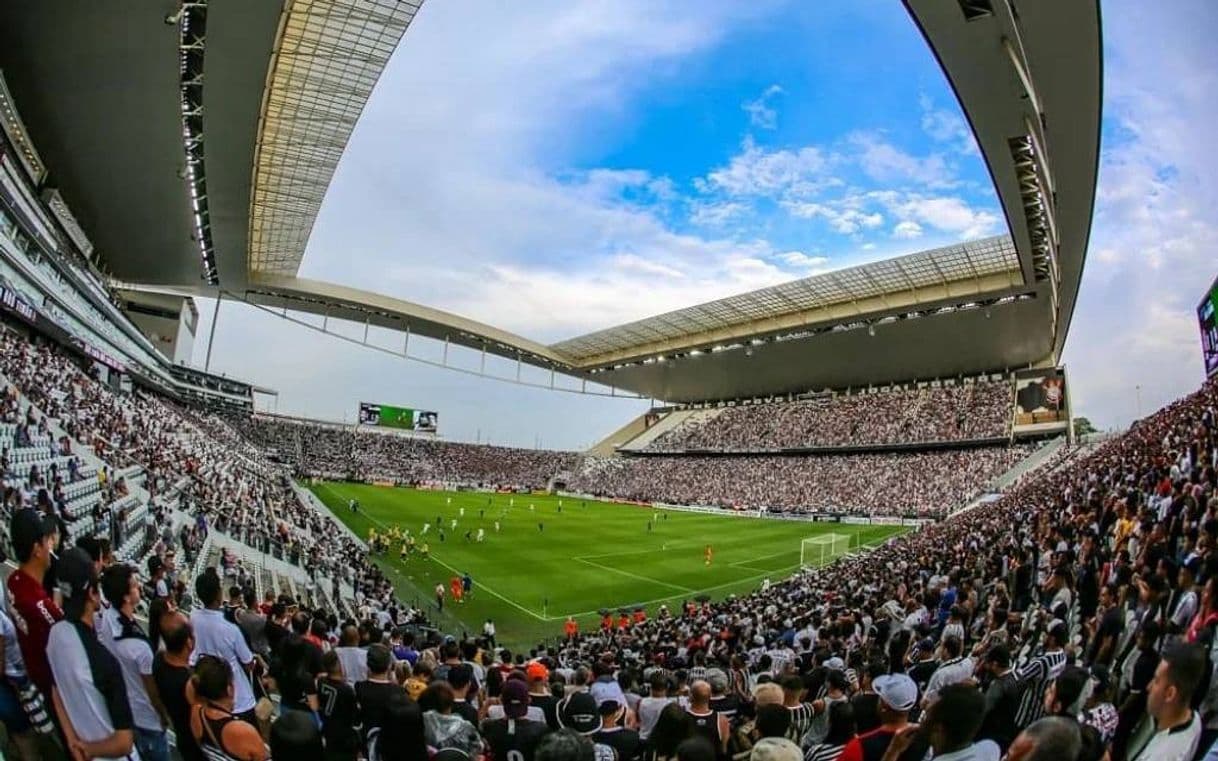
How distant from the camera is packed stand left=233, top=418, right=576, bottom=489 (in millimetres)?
66938

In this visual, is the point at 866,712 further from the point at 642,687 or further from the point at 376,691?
the point at 642,687

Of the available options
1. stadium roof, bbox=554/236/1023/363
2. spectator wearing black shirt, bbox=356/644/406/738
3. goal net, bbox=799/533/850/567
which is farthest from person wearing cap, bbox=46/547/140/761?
stadium roof, bbox=554/236/1023/363

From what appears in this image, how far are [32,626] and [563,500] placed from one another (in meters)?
60.9

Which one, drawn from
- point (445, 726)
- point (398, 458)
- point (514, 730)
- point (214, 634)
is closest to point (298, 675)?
point (214, 634)

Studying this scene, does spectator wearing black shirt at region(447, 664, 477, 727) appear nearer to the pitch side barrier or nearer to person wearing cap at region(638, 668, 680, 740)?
person wearing cap at region(638, 668, 680, 740)

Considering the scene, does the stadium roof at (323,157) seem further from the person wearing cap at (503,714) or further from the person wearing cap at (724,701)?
the person wearing cap at (503,714)

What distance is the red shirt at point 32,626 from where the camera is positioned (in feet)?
11.1

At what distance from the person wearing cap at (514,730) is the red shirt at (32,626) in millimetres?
2289

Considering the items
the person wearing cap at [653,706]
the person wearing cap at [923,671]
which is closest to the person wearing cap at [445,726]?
the person wearing cap at [653,706]

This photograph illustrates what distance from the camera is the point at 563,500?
2501 inches

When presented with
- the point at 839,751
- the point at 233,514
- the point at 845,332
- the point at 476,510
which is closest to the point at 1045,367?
the point at 845,332

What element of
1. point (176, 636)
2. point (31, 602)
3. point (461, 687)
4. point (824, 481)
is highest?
point (824, 481)

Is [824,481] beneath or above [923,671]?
above

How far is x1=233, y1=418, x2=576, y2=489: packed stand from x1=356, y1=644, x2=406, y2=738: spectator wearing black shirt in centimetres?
6158
